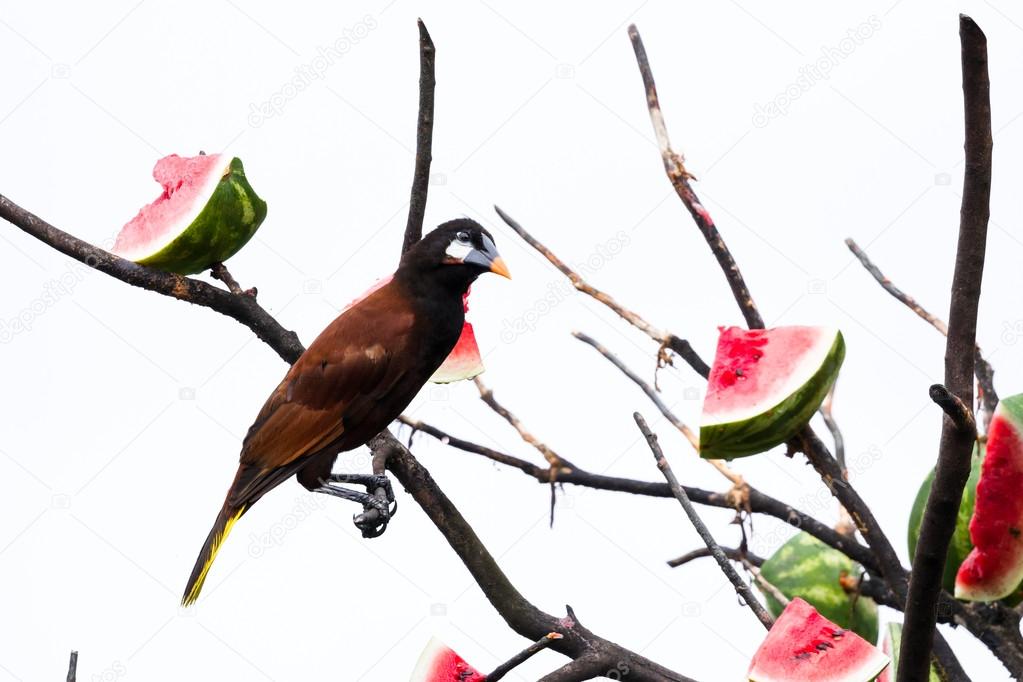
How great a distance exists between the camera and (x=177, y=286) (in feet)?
8.80

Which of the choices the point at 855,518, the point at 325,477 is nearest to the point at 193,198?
the point at 325,477

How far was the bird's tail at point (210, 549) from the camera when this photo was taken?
2.77 m

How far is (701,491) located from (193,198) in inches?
54.1

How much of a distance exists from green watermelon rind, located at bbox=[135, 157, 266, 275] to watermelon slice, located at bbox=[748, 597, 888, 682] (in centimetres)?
148

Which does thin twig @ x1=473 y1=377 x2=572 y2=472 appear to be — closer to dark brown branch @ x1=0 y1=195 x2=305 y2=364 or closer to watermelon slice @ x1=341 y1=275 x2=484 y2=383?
watermelon slice @ x1=341 y1=275 x2=484 y2=383

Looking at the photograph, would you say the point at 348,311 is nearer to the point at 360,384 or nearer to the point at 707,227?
the point at 360,384

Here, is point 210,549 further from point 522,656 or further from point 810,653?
point 810,653

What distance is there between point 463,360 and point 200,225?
74 centimetres

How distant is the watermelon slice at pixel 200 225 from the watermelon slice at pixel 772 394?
1141mm

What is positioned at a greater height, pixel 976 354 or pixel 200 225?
pixel 976 354

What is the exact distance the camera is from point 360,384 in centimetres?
298

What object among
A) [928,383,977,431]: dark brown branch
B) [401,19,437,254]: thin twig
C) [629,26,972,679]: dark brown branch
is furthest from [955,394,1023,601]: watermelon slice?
[401,19,437,254]: thin twig

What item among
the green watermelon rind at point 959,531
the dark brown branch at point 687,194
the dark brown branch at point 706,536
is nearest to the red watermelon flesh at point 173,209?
the dark brown branch at point 687,194

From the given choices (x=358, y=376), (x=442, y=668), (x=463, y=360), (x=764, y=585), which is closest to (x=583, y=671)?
(x=442, y=668)
